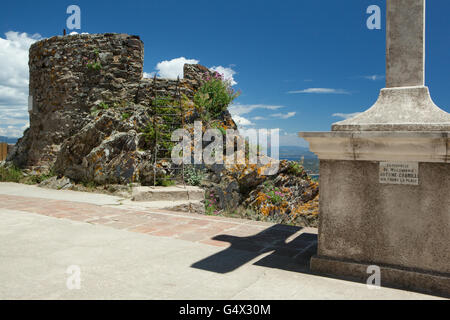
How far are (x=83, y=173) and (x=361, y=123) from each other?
299 inches

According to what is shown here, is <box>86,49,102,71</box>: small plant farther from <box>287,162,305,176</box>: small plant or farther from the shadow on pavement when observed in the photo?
the shadow on pavement

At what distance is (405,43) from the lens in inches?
104

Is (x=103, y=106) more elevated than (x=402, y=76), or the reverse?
(x=103, y=106)

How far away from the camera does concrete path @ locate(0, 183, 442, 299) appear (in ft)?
7.43

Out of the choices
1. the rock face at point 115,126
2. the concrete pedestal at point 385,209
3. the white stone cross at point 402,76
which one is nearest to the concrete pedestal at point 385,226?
the concrete pedestal at point 385,209

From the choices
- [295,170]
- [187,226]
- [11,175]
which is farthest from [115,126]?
[187,226]

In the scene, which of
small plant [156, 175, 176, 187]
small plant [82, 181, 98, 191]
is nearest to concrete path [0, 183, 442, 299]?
small plant [156, 175, 176, 187]

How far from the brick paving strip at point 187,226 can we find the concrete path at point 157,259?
13 mm

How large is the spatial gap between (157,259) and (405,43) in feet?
9.00

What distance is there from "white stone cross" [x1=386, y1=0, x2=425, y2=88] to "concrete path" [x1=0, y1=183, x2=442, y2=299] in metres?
1.63

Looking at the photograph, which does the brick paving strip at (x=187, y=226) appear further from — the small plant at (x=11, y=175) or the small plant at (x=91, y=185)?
the small plant at (x=11, y=175)

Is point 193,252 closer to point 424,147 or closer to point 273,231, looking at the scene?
point 273,231

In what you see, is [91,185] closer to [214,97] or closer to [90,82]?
[90,82]
